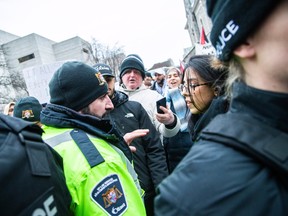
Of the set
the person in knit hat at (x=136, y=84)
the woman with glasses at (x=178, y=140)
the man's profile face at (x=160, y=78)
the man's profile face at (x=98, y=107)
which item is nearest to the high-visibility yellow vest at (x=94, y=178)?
the man's profile face at (x=98, y=107)

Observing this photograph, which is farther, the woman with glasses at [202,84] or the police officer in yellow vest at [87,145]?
the woman with glasses at [202,84]

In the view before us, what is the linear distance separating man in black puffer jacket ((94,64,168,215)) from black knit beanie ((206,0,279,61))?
2068 mm

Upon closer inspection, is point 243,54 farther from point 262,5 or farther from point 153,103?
point 153,103

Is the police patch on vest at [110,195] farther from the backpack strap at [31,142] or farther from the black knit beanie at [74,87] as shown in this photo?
the black knit beanie at [74,87]

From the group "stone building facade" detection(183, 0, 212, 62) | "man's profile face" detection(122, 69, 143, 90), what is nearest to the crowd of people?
"man's profile face" detection(122, 69, 143, 90)

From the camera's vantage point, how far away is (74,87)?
75.0 inches

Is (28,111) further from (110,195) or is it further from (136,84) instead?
(110,195)

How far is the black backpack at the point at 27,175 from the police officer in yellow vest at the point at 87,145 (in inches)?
9.8

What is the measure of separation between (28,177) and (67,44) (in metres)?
44.1

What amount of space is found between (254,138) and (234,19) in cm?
44

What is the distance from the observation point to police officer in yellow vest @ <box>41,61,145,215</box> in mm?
1438

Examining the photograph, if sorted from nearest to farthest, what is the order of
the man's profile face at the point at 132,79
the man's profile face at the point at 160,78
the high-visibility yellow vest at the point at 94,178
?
the high-visibility yellow vest at the point at 94,178, the man's profile face at the point at 132,79, the man's profile face at the point at 160,78

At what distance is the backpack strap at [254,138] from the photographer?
2.52 ft

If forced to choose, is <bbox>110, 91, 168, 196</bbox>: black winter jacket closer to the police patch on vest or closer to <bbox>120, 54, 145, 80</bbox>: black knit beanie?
<bbox>120, 54, 145, 80</bbox>: black knit beanie
